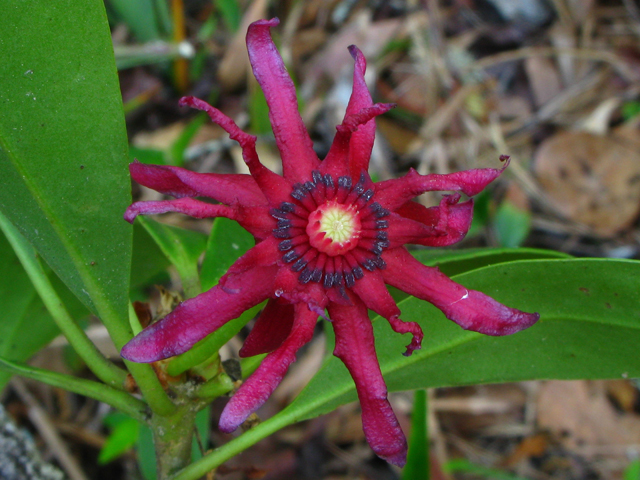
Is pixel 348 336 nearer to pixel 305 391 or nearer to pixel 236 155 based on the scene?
pixel 305 391

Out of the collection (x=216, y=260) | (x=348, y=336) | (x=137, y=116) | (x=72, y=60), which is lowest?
(x=348, y=336)

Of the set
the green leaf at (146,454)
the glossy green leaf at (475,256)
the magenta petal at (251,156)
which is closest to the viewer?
the magenta petal at (251,156)

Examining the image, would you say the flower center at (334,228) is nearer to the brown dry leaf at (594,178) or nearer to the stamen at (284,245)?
the stamen at (284,245)

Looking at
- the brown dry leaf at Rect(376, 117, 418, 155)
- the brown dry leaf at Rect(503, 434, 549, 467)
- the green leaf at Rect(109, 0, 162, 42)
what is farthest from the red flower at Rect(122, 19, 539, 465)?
the green leaf at Rect(109, 0, 162, 42)

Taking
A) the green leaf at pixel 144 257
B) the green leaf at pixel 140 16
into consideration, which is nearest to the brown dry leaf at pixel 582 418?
the green leaf at pixel 144 257

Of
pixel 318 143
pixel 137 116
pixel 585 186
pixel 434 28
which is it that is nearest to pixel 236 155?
pixel 318 143

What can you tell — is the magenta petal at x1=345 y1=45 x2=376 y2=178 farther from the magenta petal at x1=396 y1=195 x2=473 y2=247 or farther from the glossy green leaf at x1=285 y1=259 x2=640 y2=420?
the glossy green leaf at x1=285 y1=259 x2=640 y2=420
